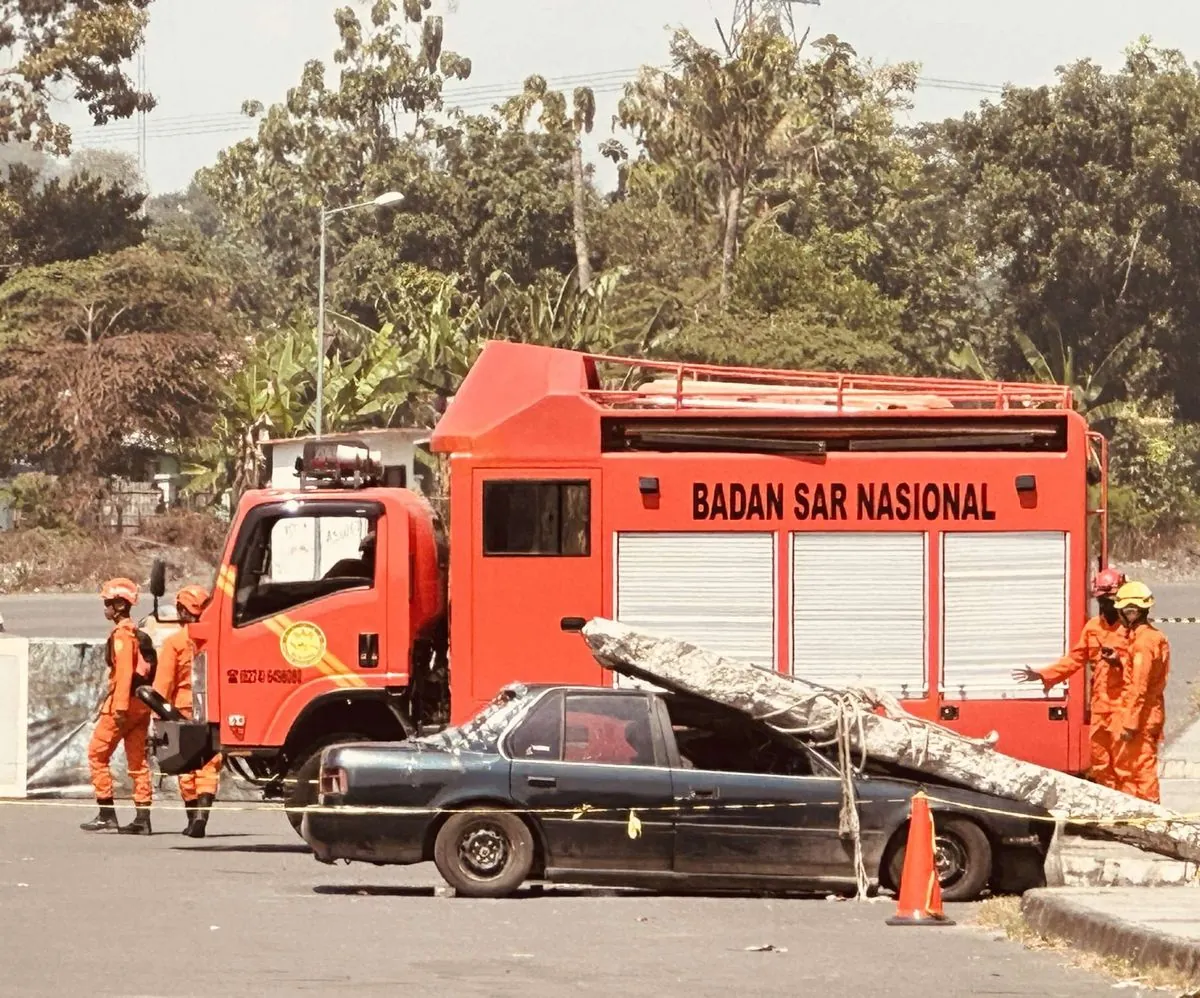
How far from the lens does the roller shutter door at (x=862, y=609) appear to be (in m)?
15.8

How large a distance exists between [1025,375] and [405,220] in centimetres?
2104

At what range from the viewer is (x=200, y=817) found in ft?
57.1

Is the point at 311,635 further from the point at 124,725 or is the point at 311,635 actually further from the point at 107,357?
the point at 107,357

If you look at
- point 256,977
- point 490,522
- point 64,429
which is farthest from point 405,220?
point 256,977

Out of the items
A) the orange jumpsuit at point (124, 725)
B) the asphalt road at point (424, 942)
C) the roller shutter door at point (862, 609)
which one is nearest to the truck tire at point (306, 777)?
the asphalt road at point (424, 942)

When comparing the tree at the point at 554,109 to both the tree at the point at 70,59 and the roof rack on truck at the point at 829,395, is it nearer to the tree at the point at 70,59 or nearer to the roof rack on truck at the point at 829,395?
the tree at the point at 70,59

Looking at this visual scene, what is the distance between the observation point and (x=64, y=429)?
60750 mm

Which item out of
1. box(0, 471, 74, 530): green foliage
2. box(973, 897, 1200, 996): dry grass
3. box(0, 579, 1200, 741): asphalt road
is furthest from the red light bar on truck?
box(0, 471, 74, 530): green foliage

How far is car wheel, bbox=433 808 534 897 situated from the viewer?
1382 centimetres

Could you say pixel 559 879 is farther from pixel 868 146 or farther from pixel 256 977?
pixel 868 146

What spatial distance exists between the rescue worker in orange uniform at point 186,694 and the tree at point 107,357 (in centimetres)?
4347

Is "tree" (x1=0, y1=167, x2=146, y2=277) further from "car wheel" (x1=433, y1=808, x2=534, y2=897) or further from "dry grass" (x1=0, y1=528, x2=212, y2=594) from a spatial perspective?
"car wheel" (x1=433, y1=808, x2=534, y2=897)

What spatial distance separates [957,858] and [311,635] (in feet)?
15.6

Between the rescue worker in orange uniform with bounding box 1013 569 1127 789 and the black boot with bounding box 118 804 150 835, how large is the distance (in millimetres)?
6305
